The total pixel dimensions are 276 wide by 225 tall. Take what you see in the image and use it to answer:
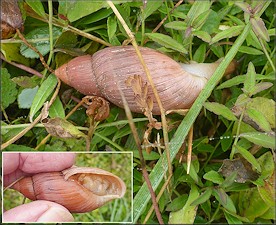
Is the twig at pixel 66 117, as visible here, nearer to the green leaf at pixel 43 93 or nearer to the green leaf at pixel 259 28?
the green leaf at pixel 43 93

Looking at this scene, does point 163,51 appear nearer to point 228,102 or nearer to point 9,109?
point 228,102

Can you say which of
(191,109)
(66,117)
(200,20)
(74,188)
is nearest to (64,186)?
(74,188)

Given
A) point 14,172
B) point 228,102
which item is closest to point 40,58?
point 14,172

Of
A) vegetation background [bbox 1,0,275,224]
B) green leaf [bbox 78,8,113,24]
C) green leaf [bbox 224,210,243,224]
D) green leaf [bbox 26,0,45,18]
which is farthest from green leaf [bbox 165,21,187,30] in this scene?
green leaf [bbox 224,210,243,224]

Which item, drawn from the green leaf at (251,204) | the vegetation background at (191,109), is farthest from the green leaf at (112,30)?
the green leaf at (251,204)

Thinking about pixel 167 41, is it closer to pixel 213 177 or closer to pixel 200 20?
pixel 200 20
